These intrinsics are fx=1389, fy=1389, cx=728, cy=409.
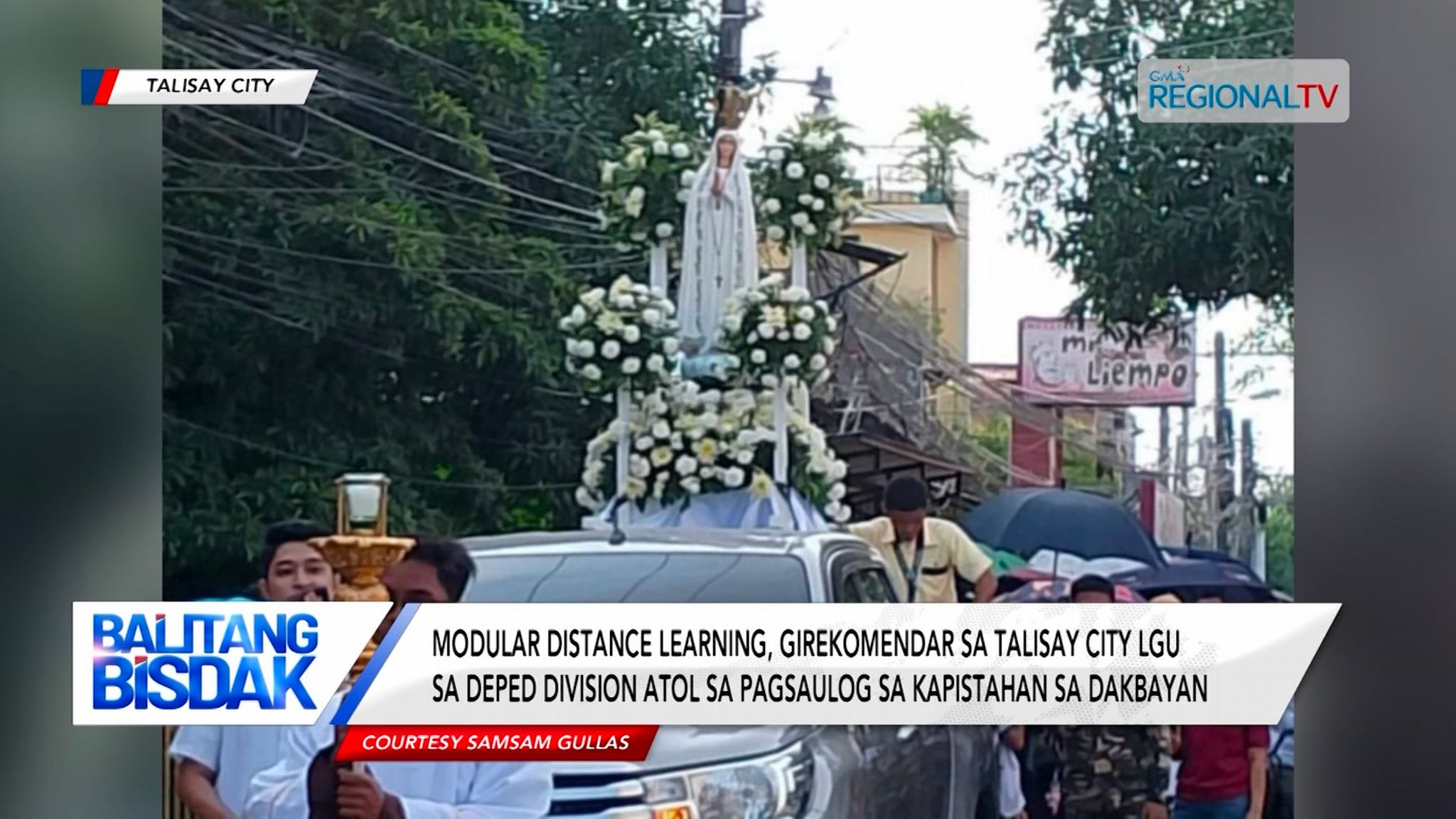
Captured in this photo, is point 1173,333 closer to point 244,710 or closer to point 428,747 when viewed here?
point 428,747

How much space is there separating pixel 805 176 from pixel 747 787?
1097 millimetres

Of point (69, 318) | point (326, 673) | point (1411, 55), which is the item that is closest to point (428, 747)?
point (326, 673)

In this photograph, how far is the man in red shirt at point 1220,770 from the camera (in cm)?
252

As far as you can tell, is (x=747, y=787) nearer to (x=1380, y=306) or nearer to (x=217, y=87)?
(x=1380, y=306)

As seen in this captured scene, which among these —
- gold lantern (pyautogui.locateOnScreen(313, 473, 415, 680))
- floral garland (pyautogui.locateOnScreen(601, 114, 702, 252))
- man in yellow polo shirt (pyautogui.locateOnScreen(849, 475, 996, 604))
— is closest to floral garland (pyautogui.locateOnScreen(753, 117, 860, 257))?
floral garland (pyautogui.locateOnScreen(601, 114, 702, 252))

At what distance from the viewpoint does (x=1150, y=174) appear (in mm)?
2469

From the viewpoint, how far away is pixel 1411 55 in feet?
8.13

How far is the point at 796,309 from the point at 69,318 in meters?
1.30

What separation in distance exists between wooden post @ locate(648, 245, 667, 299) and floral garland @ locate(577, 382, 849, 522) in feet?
0.58

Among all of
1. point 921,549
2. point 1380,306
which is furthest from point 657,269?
point 1380,306

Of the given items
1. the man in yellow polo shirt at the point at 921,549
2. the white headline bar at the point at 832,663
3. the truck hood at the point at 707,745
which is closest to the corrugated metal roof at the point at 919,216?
the man in yellow polo shirt at the point at 921,549

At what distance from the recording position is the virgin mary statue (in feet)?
8.09

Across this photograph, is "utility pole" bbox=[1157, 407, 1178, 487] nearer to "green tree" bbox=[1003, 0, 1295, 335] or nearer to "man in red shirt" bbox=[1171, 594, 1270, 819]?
"green tree" bbox=[1003, 0, 1295, 335]

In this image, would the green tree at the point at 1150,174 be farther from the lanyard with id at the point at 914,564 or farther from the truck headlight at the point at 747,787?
the truck headlight at the point at 747,787
